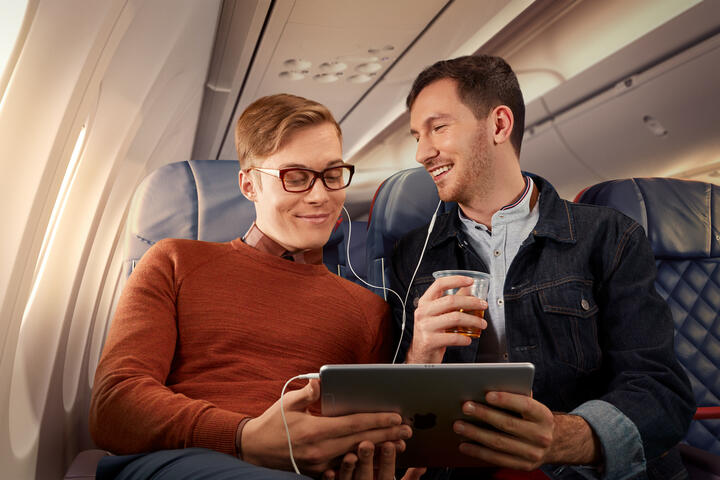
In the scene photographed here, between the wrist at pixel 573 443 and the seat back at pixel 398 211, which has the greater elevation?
the seat back at pixel 398 211

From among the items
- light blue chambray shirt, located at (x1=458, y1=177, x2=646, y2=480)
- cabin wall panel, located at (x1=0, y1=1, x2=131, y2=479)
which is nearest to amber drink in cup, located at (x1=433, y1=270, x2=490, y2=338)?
light blue chambray shirt, located at (x1=458, y1=177, x2=646, y2=480)

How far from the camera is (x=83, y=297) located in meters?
3.37

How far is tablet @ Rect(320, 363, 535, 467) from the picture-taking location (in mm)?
1197

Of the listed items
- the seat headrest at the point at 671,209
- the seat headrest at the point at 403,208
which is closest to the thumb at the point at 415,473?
the seat headrest at the point at 403,208

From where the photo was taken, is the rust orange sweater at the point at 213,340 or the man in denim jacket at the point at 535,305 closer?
the rust orange sweater at the point at 213,340

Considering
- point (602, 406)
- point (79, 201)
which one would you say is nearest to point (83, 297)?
point (79, 201)

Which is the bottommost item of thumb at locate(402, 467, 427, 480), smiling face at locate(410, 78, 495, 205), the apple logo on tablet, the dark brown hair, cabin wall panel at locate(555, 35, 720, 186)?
thumb at locate(402, 467, 427, 480)

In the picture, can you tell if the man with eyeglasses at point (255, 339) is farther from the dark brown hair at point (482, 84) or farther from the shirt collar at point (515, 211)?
the dark brown hair at point (482, 84)

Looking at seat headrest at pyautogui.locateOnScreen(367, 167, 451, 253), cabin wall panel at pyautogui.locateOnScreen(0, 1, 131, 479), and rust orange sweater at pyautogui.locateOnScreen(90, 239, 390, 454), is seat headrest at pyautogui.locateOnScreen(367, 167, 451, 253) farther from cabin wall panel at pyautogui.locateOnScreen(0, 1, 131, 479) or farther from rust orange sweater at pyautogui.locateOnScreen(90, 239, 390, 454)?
cabin wall panel at pyautogui.locateOnScreen(0, 1, 131, 479)

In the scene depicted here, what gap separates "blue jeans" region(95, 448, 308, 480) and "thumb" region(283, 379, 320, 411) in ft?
0.54

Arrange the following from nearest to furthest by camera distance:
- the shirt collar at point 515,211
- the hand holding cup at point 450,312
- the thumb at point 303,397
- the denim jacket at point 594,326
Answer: the thumb at point 303,397 < the hand holding cup at point 450,312 < the denim jacket at point 594,326 < the shirt collar at point 515,211

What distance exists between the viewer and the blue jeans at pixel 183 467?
110cm

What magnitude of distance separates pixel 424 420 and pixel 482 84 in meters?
1.38

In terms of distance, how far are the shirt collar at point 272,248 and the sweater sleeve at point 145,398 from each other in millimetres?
386
